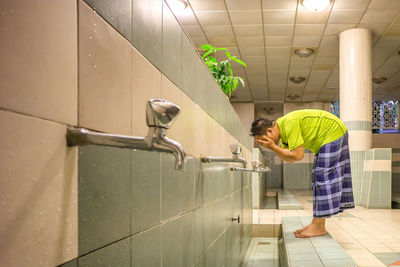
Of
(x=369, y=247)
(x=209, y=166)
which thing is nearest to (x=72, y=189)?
(x=209, y=166)

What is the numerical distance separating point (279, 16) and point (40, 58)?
231 inches

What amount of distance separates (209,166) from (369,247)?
2153mm

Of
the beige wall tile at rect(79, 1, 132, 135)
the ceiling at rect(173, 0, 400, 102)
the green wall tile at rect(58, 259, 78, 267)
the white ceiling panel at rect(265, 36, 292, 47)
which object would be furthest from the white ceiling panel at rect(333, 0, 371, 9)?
the green wall tile at rect(58, 259, 78, 267)

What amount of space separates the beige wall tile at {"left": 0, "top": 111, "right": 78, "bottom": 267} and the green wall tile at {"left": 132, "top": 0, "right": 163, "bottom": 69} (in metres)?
0.46

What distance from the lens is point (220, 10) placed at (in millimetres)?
5723

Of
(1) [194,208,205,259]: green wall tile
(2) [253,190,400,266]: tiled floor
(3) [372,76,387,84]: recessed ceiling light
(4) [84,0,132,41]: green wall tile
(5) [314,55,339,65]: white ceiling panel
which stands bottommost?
(2) [253,190,400,266]: tiled floor

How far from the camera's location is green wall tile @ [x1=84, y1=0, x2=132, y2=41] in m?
0.78

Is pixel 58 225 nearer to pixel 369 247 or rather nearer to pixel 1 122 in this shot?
pixel 1 122

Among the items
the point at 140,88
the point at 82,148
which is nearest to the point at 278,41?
the point at 140,88

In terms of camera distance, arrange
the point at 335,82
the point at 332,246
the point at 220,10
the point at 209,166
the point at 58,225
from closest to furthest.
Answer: the point at 58,225 → the point at 209,166 → the point at 332,246 → the point at 220,10 → the point at 335,82

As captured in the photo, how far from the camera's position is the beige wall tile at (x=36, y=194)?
50cm

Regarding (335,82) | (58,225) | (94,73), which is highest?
(335,82)

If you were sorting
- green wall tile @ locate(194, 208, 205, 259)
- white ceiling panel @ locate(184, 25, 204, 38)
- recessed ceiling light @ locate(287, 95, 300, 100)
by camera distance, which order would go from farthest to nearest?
1. recessed ceiling light @ locate(287, 95, 300, 100)
2. white ceiling panel @ locate(184, 25, 204, 38)
3. green wall tile @ locate(194, 208, 205, 259)

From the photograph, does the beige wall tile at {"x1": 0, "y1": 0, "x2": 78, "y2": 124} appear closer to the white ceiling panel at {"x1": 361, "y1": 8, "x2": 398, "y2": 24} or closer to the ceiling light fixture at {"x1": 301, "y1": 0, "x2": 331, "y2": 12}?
the ceiling light fixture at {"x1": 301, "y1": 0, "x2": 331, "y2": 12}
